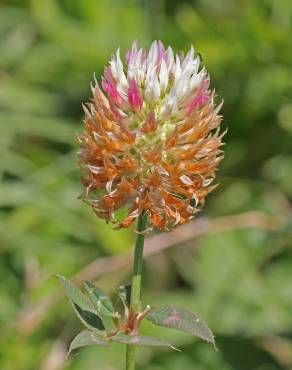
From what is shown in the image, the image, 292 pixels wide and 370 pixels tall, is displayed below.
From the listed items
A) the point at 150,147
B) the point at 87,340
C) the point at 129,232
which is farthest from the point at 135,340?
the point at 129,232

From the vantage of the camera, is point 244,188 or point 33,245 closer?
point 33,245

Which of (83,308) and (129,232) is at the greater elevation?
(83,308)

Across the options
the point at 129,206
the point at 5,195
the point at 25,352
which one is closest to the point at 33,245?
the point at 5,195

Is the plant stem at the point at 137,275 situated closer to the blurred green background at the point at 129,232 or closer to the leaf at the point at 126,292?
the leaf at the point at 126,292

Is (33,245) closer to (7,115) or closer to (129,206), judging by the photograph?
(7,115)

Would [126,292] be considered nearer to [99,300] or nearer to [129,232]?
[99,300]

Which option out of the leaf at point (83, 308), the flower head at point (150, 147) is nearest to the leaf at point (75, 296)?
the leaf at point (83, 308)

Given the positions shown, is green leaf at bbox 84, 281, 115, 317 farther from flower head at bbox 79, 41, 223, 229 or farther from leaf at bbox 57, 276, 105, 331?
flower head at bbox 79, 41, 223, 229
